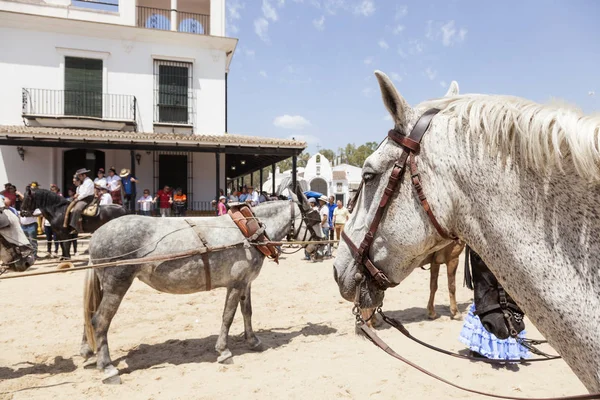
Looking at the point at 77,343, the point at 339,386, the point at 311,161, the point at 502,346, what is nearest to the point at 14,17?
the point at 77,343

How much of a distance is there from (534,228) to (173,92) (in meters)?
17.3

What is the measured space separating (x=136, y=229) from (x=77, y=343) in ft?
6.63

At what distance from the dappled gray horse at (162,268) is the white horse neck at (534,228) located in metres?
3.45

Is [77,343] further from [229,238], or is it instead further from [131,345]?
[229,238]

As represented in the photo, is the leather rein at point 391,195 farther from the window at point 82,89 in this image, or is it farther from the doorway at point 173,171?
the window at point 82,89

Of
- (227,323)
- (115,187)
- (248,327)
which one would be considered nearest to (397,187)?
(227,323)

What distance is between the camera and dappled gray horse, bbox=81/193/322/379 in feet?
12.7

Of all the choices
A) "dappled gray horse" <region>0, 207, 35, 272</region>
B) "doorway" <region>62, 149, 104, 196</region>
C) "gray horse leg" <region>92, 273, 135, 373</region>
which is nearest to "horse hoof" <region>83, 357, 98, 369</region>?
"gray horse leg" <region>92, 273, 135, 373</region>

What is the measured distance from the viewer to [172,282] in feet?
13.4

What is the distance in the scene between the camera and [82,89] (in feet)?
49.8

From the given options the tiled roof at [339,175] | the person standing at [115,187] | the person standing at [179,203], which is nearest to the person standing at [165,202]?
the person standing at [179,203]

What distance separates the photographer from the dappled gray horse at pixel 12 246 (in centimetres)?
384

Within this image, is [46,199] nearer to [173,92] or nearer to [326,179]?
[173,92]

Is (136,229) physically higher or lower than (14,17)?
lower
